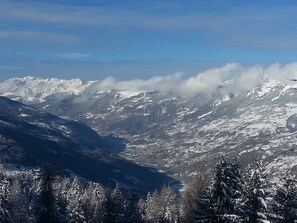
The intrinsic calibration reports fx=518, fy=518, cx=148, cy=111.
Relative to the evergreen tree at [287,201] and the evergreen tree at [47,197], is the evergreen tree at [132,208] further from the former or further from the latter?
the evergreen tree at [287,201]

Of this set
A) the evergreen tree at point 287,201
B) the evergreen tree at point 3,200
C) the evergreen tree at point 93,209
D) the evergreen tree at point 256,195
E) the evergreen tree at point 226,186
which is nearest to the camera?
the evergreen tree at point 256,195

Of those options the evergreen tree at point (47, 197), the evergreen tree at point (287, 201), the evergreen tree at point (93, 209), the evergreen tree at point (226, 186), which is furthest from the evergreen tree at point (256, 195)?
the evergreen tree at point (93, 209)

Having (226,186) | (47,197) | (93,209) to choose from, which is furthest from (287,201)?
(93,209)

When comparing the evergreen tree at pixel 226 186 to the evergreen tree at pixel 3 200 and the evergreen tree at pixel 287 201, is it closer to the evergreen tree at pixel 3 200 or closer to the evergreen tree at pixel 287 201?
the evergreen tree at pixel 287 201

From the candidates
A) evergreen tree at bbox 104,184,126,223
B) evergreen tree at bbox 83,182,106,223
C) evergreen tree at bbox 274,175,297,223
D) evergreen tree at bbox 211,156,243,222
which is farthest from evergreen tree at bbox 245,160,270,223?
evergreen tree at bbox 83,182,106,223

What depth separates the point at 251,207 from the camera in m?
45.5

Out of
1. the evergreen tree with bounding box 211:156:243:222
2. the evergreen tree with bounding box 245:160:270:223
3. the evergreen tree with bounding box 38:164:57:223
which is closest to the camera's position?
the evergreen tree with bounding box 245:160:270:223

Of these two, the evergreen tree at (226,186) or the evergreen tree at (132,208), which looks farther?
the evergreen tree at (132,208)

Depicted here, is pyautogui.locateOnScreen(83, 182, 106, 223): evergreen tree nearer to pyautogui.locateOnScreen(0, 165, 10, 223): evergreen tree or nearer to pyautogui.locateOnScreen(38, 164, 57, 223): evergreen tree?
pyautogui.locateOnScreen(38, 164, 57, 223): evergreen tree

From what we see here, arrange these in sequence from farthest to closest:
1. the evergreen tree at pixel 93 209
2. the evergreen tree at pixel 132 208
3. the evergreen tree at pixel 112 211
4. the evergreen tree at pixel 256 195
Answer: the evergreen tree at pixel 93 209
the evergreen tree at pixel 132 208
the evergreen tree at pixel 112 211
the evergreen tree at pixel 256 195

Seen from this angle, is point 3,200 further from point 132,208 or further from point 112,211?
point 132,208

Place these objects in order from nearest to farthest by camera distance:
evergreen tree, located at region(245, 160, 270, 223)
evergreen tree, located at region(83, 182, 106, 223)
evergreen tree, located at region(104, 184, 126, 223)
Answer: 1. evergreen tree, located at region(245, 160, 270, 223)
2. evergreen tree, located at region(104, 184, 126, 223)
3. evergreen tree, located at region(83, 182, 106, 223)

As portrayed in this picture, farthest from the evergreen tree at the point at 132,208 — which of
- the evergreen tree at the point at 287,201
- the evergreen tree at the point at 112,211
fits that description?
the evergreen tree at the point at 287,201

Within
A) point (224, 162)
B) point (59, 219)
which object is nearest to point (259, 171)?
point (224, 162)
